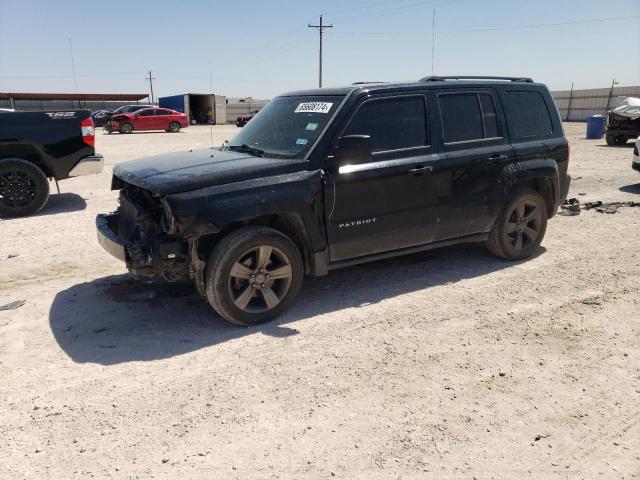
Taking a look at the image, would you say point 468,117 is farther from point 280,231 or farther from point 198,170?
point 198,170

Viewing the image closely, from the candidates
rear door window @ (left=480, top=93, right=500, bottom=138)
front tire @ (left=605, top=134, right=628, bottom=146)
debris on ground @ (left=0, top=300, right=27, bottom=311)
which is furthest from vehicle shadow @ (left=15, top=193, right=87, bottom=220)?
front tire @ (left=605, top=134, right=628, bottom=146)

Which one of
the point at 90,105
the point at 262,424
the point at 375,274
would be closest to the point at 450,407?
the point at 262,424

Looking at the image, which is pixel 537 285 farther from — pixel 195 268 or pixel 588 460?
pixel 195 268

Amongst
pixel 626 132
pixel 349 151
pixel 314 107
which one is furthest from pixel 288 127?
pixel 626 132

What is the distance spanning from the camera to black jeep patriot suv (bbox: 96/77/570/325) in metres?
4.13

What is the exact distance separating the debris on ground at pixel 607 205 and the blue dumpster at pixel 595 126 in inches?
603

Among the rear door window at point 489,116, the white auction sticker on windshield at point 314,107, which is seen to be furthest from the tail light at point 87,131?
the rear door window at point 489,116

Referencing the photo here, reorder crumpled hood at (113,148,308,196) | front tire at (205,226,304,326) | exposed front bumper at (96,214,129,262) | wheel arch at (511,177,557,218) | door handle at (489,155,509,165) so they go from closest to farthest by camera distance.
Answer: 1. crumpled hood at (113,148,308,196)
2. front tire at (205,226,304,326)
3. exposed front bumper at (96,214,129,262)
4. door handle at (489,155,509,165)
5. wheel arch at (511,177,557,218)

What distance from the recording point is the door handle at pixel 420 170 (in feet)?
16.1

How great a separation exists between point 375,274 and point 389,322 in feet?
4.09

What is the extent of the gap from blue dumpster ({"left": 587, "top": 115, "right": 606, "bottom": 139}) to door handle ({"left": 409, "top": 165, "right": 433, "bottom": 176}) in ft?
68.3

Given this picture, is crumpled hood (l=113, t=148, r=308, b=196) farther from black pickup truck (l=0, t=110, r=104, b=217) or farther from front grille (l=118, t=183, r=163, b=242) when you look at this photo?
black pickup truck (l=0, t=110, r=104, b=217)

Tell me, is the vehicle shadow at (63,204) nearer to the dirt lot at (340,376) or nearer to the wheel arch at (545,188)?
the dirt lot at (340,376)

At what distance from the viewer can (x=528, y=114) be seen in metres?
5.94
